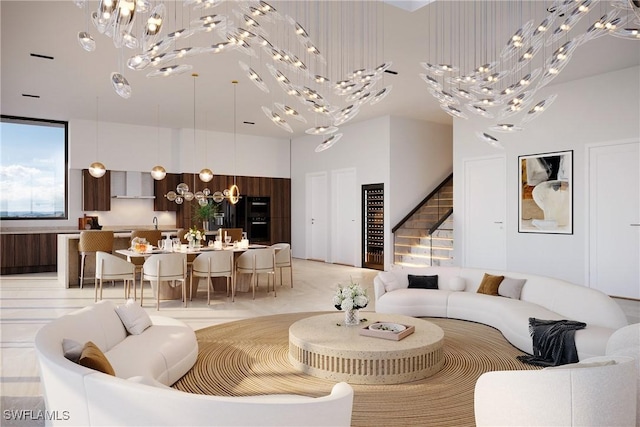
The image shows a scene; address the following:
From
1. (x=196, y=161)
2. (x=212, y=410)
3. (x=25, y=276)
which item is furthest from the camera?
(x=196, y=161)

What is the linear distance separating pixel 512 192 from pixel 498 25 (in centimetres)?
399

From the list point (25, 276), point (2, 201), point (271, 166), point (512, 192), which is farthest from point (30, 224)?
point (512, 192)

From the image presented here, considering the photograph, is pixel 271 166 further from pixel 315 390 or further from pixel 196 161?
pixel 315 390

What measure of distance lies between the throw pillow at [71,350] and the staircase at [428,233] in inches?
329

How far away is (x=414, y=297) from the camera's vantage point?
593 centimetres

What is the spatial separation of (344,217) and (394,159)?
2167mm

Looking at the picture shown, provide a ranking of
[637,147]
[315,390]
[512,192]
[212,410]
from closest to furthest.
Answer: [212,410] → [315,390] → [637,147] → [512,192]

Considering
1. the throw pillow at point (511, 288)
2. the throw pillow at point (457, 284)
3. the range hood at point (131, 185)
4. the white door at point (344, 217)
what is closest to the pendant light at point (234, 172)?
the range hood at point (131, 185)

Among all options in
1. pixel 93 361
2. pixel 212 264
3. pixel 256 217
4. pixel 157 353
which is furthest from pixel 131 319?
pixel 256 217

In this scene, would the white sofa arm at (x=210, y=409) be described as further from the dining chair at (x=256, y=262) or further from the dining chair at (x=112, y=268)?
the dining chair at (x=256, y=262)

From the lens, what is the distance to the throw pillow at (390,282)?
6.20 metres

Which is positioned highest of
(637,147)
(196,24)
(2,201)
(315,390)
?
(196,24)

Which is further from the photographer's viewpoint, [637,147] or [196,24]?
[637,147]

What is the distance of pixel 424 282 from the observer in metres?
6.33
